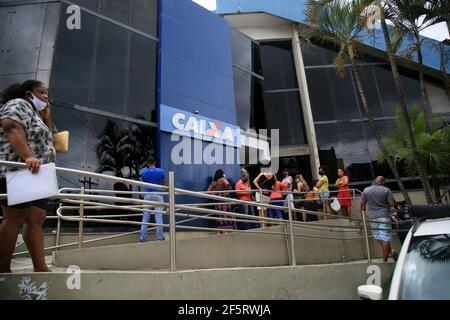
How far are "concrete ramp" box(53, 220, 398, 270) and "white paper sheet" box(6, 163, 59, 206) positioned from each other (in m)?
2.80

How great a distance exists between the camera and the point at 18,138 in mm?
3096

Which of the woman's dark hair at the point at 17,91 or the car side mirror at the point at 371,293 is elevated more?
the woman's dark hair at the point at 17,91

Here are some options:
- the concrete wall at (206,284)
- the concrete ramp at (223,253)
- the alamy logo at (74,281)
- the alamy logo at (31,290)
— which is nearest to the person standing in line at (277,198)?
the concrete ramp at (223,253)

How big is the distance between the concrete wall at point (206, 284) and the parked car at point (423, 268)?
1.53 metres

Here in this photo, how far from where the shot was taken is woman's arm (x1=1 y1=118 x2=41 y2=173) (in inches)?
119

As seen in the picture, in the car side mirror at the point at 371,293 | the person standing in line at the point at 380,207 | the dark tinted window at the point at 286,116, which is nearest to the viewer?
the car side mirror at the point at 371,293

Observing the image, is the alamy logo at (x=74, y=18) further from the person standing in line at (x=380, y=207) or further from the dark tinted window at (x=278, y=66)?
the dark tinted window at (x=278, y=66)

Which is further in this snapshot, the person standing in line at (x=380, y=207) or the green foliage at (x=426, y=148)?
the green foliage at (x=426, y=148)

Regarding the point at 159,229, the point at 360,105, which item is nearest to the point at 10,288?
the point at 159,229

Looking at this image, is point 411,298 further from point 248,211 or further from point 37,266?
Result: point 248,211

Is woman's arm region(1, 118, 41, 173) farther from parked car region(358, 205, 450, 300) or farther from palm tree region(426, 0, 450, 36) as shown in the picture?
palm tree region(426, 0, 450, 36)

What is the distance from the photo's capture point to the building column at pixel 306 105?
636 inches

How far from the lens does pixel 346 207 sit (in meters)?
10.1

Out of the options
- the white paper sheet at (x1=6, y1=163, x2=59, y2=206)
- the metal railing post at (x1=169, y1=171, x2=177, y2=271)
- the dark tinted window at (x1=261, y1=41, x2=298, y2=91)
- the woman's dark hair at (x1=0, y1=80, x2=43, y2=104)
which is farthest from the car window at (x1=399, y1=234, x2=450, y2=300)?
the dark tinted window at (x1=261, y1=41, x2=298, y2=91)
